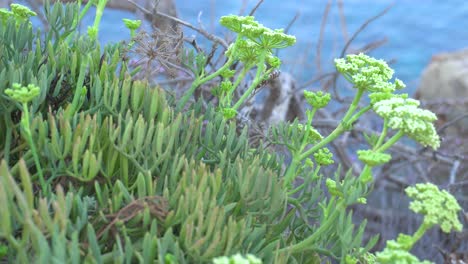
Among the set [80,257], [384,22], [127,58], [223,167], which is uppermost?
[384,22]

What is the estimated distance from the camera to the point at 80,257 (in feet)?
3.04

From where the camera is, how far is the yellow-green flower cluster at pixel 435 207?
0.94m

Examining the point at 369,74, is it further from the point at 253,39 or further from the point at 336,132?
the point at 253,39

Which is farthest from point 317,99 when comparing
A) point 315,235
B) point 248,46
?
point 315,235

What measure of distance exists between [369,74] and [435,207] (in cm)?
36

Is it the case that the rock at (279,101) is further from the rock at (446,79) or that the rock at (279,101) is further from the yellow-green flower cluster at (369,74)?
the rock at (446,79)

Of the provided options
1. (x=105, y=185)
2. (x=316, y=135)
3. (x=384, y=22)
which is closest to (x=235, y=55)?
(x=316, y=135)

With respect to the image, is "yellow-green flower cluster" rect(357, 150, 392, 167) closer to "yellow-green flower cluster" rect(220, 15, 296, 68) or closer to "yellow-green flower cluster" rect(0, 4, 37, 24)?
"yellow-green flower cluster" rect(220, 15, 296, 68)

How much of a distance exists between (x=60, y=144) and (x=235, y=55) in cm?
52

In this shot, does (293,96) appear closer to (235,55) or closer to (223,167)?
(235,55)

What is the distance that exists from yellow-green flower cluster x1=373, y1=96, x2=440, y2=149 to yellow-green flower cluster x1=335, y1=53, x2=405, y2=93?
14 cm

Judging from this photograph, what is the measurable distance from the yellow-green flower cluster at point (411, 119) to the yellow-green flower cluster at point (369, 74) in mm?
136

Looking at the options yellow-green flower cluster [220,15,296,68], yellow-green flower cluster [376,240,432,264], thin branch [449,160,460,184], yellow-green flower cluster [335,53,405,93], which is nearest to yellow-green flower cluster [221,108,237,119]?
yellow-green flower cluster [220,15,296,68]

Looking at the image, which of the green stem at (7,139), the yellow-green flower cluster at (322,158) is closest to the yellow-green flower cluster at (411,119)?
the yellow-green flower cluster at (322,158)
